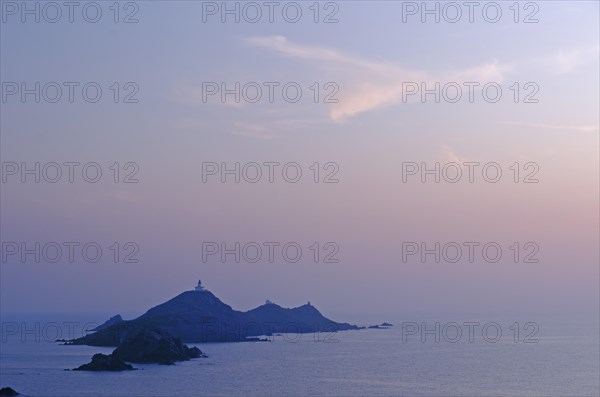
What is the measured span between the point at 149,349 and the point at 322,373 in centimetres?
2478

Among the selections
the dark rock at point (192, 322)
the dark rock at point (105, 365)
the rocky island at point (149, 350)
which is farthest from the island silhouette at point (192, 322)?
the dark rock at point (105, 365)

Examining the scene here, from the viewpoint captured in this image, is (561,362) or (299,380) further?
(561,362)

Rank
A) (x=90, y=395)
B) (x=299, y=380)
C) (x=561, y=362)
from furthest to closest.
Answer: (x=561, y=362) → (x=299, y=380) → (x=90, y=395)

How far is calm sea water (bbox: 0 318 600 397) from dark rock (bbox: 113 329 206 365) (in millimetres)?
2290

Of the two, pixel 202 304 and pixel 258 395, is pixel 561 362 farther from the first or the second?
pixel 202 304

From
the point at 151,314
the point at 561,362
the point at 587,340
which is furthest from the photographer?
the point at 587,340

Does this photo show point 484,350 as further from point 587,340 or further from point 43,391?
point 43,391

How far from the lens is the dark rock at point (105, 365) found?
3873 inches

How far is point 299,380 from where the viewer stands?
96.1 metres

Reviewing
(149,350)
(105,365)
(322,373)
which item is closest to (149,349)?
(149,350)

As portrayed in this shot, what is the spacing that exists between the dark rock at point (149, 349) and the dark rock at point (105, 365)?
6.72m

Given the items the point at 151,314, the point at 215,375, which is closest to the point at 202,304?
the point at 151,314

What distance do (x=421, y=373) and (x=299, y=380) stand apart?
63.0 ft

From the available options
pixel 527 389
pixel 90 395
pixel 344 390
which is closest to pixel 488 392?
pixel 527 389
